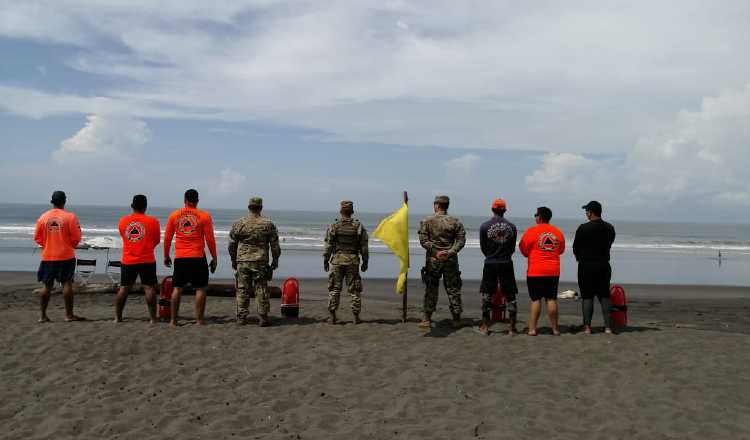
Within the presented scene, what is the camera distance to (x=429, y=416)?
18.6 ft

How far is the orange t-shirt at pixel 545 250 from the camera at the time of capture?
8.70 meters

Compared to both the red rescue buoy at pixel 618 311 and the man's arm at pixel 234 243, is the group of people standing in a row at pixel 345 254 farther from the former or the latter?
the red rescue buoy at pixel 618 311

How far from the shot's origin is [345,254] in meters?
9.34

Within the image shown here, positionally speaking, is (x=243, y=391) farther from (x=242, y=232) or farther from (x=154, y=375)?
(x=242, y=232)

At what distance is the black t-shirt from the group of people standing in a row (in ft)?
0.05

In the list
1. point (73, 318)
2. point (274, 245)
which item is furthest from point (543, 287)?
point (73, 318)

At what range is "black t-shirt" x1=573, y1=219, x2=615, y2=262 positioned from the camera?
28.4 ft

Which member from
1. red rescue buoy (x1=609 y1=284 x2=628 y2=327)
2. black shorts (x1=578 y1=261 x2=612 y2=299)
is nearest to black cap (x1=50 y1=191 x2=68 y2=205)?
black shorts (x1=578 y1=261 x2=612 y2=299)

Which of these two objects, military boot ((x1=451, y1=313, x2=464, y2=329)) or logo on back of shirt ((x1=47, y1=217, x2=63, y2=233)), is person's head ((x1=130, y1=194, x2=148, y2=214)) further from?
military boot ((x1=451, y1=313, x2=464, y2=329))

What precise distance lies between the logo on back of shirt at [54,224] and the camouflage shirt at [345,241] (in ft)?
13.8

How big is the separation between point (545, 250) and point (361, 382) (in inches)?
145

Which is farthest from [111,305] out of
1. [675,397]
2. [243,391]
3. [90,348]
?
[675,397]

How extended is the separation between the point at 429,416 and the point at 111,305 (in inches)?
375

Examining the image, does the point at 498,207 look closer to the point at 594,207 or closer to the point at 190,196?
the point at 594,207
